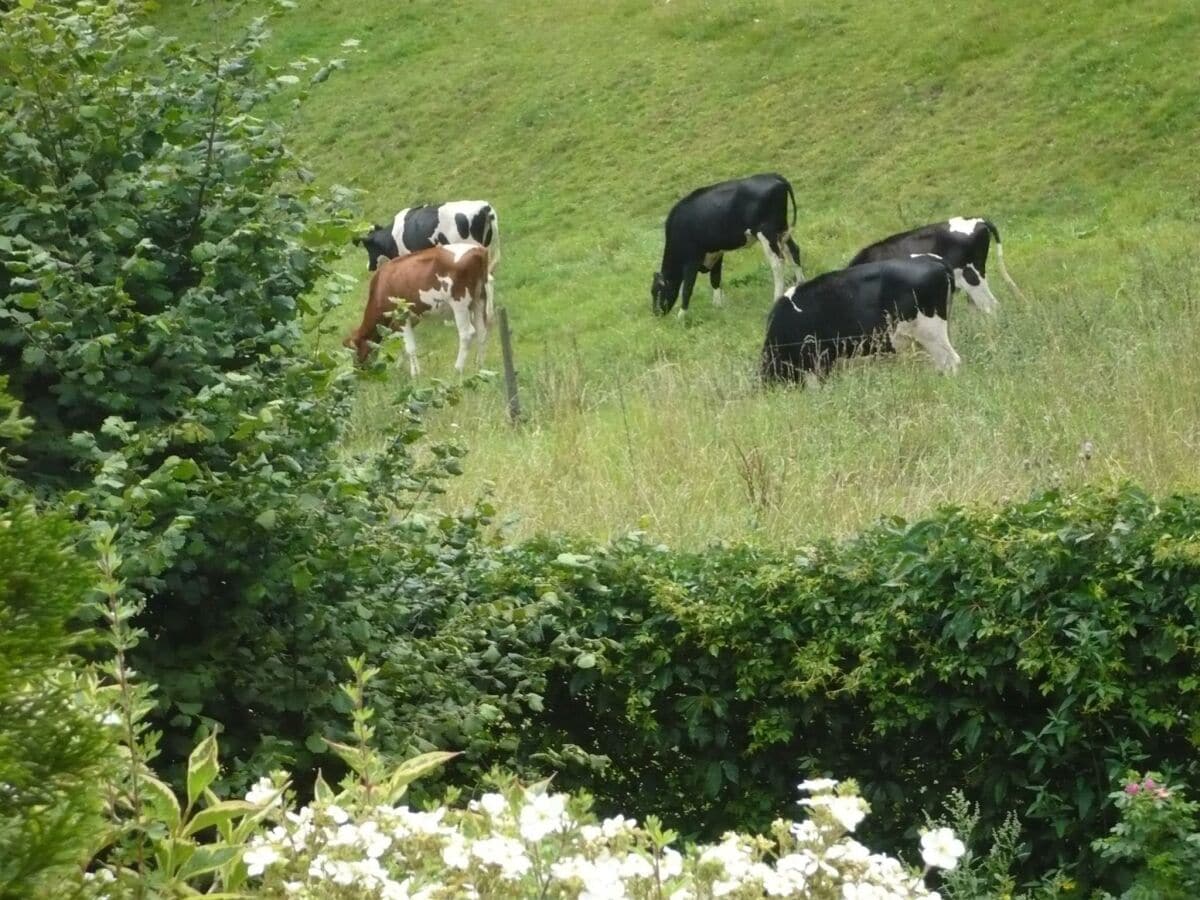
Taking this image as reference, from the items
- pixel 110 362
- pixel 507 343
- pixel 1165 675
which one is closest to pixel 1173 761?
pixel 1165 675

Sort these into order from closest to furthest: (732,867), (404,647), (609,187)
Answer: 1. (732,867)
2. (404,647)
3. (609,187)

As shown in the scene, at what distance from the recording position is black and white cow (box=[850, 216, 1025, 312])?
18469 millimetres

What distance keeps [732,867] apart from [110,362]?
264 centimetres

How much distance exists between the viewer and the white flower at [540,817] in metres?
2.65

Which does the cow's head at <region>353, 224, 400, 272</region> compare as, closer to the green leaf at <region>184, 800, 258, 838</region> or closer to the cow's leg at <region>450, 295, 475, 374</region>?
the cow's leg at <region>450, 295, 475, 374</region>

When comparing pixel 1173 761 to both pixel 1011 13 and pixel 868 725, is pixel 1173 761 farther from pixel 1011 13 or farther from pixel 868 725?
pixel 1011 13

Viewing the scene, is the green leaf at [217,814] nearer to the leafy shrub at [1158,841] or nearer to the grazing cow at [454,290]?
the leafy shrub at [1158,841]

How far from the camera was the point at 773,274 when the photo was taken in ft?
72.5

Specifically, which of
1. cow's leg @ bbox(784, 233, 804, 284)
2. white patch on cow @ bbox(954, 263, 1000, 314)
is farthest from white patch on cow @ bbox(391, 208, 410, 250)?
white patch on cow @ bbox(954, 263, 1000, 314)

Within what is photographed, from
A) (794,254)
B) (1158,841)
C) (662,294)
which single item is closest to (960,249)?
(794,254)

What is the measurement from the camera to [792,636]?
5.76 metres

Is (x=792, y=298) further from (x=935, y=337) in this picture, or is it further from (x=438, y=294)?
(x=438, y=294)

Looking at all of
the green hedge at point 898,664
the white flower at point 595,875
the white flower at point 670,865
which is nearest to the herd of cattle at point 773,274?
the green hedge at point 898,664

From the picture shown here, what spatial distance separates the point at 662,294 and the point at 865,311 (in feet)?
19.2
